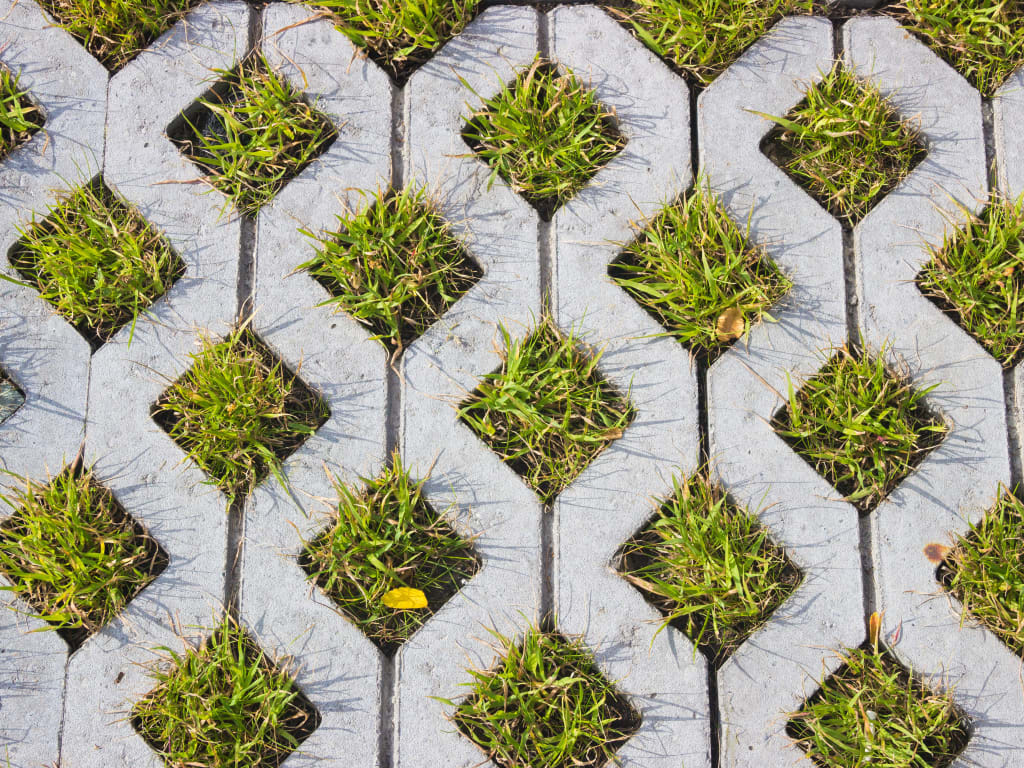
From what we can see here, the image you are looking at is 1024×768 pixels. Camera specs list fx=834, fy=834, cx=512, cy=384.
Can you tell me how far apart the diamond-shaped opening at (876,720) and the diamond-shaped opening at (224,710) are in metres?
1.01

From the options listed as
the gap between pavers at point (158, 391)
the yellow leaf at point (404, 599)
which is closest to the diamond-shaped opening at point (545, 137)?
the gap between pavers at point (158, 391)

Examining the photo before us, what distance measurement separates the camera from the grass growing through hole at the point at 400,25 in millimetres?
1849

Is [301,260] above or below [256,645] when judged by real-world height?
above

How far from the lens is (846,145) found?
1.84 meters

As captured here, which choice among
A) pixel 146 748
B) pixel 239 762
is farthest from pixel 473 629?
pixel 146 748

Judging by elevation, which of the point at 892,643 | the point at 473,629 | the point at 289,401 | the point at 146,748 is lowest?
the point at 146,748

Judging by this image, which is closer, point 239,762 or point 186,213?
point 239,762

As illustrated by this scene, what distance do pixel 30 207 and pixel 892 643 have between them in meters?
2.07

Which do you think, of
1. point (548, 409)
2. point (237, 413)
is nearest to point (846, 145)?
point (548, 409)

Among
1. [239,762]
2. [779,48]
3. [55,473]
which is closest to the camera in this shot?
[239,762]

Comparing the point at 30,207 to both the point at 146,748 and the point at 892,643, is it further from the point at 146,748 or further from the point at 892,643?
the point at 892,643

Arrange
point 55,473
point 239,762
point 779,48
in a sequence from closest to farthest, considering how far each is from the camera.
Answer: point 239,762 → point 55,473 → point 779,48

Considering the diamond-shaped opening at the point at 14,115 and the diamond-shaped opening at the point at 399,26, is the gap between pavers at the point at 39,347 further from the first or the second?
the diamond-shaped opening at the point at 399,26

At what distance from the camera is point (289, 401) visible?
179 centimetres
